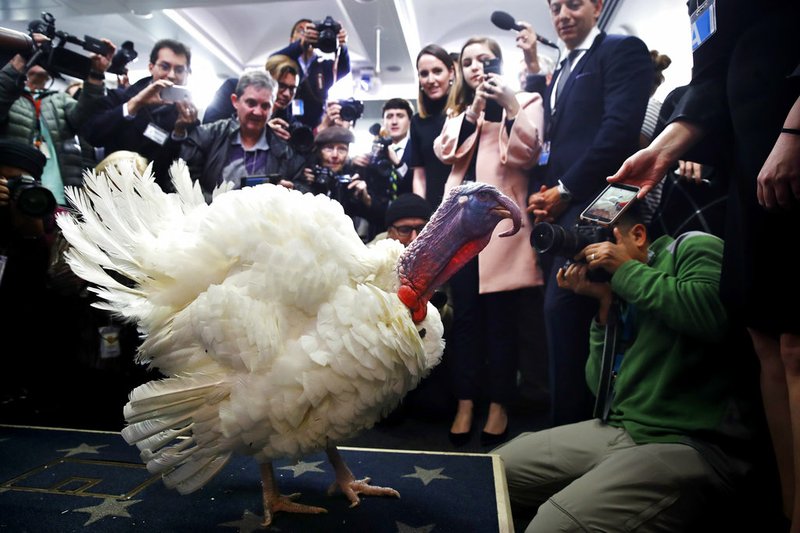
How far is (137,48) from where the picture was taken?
246cm

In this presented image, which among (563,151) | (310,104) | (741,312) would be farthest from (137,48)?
(741,312)

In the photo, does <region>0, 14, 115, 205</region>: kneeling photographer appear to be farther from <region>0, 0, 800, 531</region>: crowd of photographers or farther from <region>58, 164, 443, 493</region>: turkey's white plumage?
<region>58, 164, 443, 493</region>: turkey's white plumage

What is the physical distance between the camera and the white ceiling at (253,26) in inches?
82.8

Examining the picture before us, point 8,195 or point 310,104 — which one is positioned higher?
point 310,104

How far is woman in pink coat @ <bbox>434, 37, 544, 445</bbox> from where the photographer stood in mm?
1815

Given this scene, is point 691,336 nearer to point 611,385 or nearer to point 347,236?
point 611,385

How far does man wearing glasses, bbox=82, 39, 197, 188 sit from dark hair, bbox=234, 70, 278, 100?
0.82 ft

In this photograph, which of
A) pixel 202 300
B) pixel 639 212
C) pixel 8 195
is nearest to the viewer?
pixel 202 300

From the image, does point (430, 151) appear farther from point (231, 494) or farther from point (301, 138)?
point (231, 494)

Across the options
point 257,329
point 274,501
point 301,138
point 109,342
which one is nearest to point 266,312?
point 257,329

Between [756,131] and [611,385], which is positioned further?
[611,385]

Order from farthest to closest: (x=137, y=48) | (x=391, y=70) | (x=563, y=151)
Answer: (x=137, y=48), (x=391, y=70), (x=563, y=151)

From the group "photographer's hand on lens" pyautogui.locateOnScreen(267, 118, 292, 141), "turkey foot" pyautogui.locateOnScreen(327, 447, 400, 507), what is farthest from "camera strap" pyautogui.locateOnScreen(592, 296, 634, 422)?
"photographer's hand on lens" pyautogui.locateOnScreen(267, 118, 292, 141)

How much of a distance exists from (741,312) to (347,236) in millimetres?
1052
